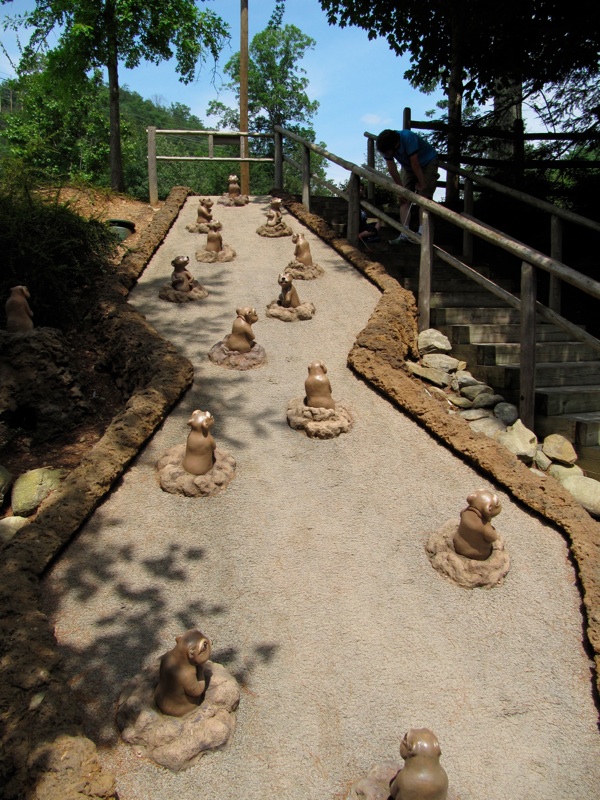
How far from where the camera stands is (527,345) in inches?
232

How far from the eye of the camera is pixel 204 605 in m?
3.58

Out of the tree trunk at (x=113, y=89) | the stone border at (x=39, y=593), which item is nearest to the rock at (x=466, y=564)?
the stone border at (x=39, y=593)

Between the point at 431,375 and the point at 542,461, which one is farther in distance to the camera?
the point at 431,375

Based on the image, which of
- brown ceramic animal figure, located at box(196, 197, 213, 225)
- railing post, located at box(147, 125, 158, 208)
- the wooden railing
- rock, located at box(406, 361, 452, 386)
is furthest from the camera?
railing post, located at box(147, 125, 158, 208)

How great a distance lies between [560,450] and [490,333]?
1.93m

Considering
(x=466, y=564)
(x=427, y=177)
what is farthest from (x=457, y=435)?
(x=427, y=177)

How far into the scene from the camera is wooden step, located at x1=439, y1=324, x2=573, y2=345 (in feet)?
23.4

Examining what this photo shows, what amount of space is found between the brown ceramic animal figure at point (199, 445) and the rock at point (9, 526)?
109 centimetres

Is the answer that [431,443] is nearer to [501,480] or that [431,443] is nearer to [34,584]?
[501,480]

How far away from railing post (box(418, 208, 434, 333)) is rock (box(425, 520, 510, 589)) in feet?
11.8

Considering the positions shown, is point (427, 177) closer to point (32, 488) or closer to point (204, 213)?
point (204, 213)

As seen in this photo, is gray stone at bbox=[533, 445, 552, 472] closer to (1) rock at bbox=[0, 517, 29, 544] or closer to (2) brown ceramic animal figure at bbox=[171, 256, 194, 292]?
(1) rock at bbox=[0, 517, 29, 544]

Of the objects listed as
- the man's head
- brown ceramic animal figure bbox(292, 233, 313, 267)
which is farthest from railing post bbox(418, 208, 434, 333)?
brown ceramic animal figure bbox(292, 233, 313, 267)

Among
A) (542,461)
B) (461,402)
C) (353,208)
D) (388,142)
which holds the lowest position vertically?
(542,461)
